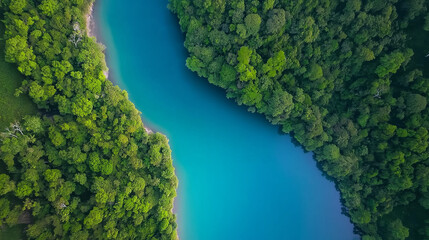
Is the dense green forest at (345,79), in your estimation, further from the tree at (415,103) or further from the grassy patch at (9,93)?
the grassy patch at (9,93)

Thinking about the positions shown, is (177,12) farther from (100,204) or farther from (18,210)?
(18,210)

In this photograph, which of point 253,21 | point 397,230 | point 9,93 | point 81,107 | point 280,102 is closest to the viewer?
point 9,93

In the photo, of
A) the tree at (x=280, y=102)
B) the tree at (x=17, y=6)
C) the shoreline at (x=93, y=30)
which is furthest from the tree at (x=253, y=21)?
the tree at (x=17, y=6)

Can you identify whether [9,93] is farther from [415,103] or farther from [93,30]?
[415,103]

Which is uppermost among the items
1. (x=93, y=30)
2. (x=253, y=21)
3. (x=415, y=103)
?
(x=93, y=30)

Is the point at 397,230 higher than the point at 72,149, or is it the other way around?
the point at 72,149

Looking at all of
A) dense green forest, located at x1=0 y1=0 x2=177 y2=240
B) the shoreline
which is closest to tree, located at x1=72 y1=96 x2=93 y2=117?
dense green forest, located at x1=0 y1=0 x2=177 y2=240

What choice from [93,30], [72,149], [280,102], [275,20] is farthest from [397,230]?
[93,30]

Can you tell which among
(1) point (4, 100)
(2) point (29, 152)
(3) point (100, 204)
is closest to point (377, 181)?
(3) point (100, 204)
